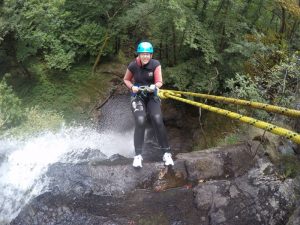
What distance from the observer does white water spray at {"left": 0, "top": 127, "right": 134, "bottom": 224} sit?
586 cm

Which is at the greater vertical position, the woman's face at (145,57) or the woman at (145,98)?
the woman's face at (145,57)

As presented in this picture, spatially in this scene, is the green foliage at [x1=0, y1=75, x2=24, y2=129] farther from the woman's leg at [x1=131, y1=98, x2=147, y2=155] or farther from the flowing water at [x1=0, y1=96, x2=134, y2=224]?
the woman's leg at [x1=131, y1=98, x2=147, y2=155]

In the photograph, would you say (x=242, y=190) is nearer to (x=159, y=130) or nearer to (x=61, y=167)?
(x=159, y=130)

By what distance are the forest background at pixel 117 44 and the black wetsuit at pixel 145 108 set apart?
3480 millimetres

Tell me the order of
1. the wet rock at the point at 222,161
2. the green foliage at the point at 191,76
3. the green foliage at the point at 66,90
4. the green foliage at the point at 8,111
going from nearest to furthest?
the wet rock at the point at 222,161 < the green foliage at the point at 8,111 < the green foliage at the point at 191,76 < the green foliage at the point at 66,90

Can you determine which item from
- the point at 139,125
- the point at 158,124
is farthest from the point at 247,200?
the point at 139,125

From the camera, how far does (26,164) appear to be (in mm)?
6629

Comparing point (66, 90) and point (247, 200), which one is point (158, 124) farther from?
point (66, 90)

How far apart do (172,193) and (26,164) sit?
9.53ft

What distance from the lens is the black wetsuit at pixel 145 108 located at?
6.38 metres

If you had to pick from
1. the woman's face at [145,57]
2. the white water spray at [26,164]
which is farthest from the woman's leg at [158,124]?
the white water spray at [26,164]

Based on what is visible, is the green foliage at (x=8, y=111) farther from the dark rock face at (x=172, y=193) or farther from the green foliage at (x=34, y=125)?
the dark rock face at (x=172, y=193)

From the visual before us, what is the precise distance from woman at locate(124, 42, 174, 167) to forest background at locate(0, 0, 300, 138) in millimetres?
3477

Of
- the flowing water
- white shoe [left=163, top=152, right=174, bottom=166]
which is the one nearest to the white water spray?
the flowing water
